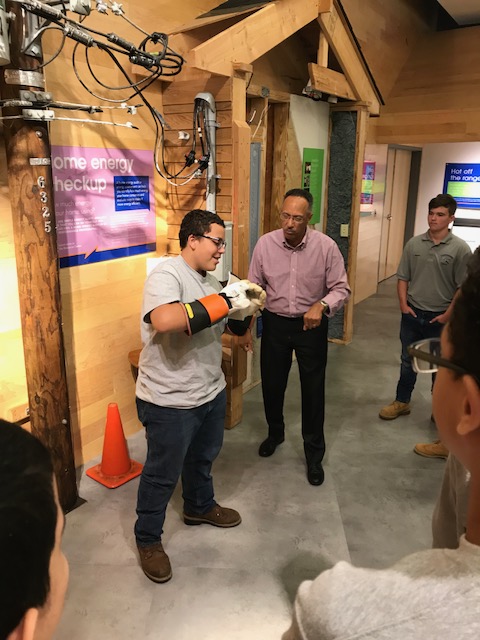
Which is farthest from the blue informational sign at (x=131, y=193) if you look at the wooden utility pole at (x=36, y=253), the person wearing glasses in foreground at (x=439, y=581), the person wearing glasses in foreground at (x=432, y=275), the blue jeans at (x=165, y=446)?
the person wearing glasses in foreground at (x=439, y=581)

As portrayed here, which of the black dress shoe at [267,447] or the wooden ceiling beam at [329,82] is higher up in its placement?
the wooden ceiling beam at [329,82]

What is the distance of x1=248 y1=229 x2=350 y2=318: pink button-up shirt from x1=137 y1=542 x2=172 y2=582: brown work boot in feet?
5.00

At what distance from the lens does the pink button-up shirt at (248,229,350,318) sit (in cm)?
311

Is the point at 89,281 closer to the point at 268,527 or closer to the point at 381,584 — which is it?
the point at 268,527

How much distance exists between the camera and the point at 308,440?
3227mm

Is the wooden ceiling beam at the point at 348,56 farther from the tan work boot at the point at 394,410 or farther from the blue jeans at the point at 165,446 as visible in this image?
the blue jeans at the point at 165,446

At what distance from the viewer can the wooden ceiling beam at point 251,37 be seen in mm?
2975

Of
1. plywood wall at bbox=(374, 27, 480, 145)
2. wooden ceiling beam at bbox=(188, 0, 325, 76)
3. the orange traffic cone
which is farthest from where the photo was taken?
plywood wall at bbox=(374, 27, 480, 145)

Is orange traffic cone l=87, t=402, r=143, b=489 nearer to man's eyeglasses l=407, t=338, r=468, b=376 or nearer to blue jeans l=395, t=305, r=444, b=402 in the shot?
blue jeans l=395, t=305, r=444, b=402

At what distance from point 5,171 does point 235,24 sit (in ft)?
5.78

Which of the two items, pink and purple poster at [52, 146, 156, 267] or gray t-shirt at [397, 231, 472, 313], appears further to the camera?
gray t-shirt at [397, 231, 472, 313]

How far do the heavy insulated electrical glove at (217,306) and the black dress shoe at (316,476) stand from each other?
1.23 metres

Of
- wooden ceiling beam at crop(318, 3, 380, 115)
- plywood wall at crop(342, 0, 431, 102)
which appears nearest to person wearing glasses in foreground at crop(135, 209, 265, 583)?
wooden ceiling beam at crop(318, 3, 380, 115)

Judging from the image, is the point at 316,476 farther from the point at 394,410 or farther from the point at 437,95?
the point at 437,95
